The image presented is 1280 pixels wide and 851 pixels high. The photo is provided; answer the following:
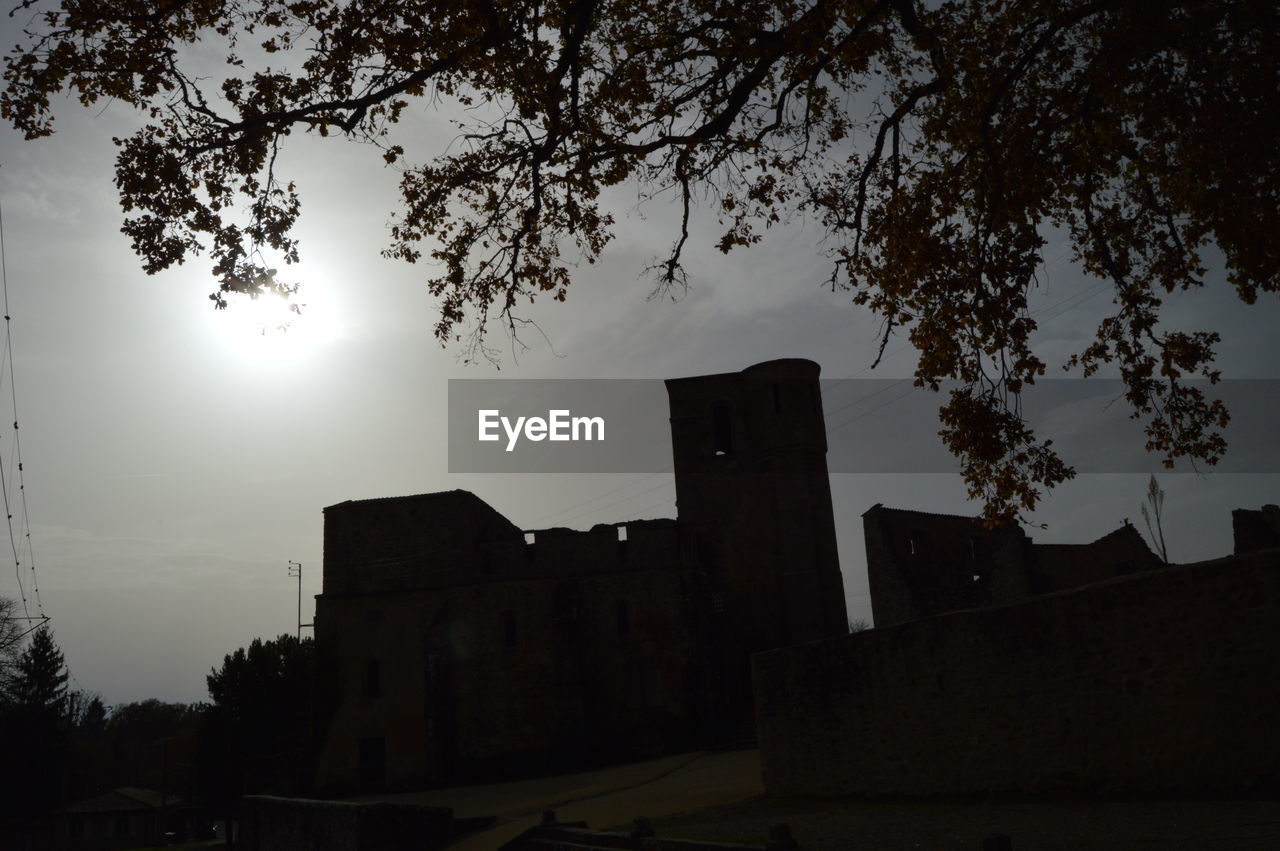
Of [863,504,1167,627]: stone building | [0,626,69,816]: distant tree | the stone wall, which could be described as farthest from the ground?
[0,626,69,816]: distant tree

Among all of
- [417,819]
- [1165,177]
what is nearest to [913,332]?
[1165,177]

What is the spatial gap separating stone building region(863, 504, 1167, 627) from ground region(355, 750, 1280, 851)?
43.4 ft

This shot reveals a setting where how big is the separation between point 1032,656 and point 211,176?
1050 centimetres

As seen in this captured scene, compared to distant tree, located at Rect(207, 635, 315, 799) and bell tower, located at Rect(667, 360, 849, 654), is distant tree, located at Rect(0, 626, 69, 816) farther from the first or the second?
bell tower, located at Rect(667, 360, 849, 654)

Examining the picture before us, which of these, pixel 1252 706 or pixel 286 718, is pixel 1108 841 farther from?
pixel 286 718

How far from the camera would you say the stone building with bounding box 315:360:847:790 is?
31.3 metres

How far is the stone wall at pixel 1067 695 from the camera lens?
9.10m

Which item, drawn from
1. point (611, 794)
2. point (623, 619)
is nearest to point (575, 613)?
point (623, 619)

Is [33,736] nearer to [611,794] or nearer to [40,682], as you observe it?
[40,682]

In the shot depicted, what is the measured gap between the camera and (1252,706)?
8953 millimetres

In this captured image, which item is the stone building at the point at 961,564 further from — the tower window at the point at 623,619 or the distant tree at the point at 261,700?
the distant tree at the point at 261,700

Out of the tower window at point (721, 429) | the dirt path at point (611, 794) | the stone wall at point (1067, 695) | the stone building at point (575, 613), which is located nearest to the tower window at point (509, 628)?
the stone building at point (575, 613)

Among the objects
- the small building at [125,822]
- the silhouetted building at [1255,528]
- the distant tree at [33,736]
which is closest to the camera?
the silhouetted building at [1255,528]

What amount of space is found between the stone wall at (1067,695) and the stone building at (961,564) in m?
19.2
